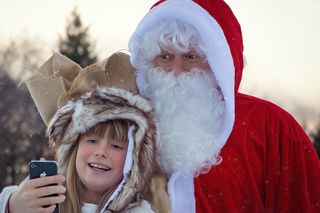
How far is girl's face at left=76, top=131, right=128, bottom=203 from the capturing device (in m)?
3.10

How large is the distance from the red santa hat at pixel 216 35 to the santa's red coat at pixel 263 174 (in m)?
0.16

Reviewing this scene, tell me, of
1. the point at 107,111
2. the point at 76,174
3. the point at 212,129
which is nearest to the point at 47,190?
the point at 76,174

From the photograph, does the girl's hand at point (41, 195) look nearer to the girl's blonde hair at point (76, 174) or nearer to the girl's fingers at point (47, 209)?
the girl's fingers at point (47, 209)

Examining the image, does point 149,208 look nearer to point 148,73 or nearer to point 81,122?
point 81,122

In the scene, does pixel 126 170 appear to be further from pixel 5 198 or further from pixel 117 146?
pixel 5 198

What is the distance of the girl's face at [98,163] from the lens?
3.10 meters

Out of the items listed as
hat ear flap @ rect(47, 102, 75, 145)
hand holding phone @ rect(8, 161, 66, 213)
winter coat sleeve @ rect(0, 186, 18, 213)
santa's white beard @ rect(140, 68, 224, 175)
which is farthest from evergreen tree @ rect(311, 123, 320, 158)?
hand holding phone @ rect(8, 161, 66, 213)

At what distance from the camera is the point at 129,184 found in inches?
121

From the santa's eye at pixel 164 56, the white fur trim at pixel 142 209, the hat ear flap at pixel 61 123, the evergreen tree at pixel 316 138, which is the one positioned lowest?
the evergreen tree at pixel 316 138

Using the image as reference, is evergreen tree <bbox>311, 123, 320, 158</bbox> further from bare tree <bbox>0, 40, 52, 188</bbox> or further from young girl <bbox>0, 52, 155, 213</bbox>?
A: young girl <bbox>0, 52, 155, 213</bbox>

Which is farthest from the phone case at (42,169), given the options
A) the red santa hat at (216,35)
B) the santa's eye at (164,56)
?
the santa's eye at (164,56)

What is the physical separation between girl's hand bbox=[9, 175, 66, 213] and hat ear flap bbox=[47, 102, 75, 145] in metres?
0.35

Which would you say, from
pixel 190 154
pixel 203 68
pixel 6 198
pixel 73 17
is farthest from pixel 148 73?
pixel 73 17

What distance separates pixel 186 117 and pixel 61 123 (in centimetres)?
74
